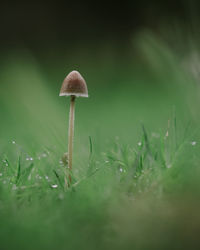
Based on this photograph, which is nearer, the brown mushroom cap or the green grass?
the green grass

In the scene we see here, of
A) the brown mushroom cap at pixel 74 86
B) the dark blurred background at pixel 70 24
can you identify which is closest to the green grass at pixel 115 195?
the brown mushroom cap at pixel 74 86

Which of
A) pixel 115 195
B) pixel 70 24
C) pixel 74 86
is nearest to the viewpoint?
pixel 115 195

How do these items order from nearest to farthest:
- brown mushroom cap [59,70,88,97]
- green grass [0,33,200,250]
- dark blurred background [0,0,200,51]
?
green grass [0,33,200,250] → brown mushroom cap [59,70,88,97] → dark blurred background [0,0,200,51]

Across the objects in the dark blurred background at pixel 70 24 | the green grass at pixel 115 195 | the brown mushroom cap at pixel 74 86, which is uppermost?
the dark blurred background at pixel 70 24

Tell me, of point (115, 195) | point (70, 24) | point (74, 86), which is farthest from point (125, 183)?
point (70, 24)

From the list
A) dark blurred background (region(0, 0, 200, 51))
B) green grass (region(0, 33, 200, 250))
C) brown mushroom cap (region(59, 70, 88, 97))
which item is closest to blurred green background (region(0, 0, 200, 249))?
green grass (region(0, 33, 200, 250))

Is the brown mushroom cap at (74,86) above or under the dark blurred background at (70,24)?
under

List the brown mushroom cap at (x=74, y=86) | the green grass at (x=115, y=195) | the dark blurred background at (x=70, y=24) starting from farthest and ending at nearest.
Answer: the dark blurred background at (x=70, y=24)
the brown mushroom cap at (x=74, y=86)
the green grass at (x=115, y=195)

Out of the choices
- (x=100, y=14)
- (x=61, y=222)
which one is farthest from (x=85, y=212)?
(x=100, y=14)

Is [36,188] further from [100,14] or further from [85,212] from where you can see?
[100,14]

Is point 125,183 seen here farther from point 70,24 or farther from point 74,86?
point 70,24

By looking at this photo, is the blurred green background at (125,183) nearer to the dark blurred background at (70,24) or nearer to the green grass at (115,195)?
the green grass at (115,195)

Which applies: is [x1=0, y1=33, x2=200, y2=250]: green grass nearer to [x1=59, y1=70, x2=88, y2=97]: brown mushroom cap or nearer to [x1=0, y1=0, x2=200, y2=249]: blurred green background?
[x1=0, y1=0, x2=200, y2=249]: blurred green background
